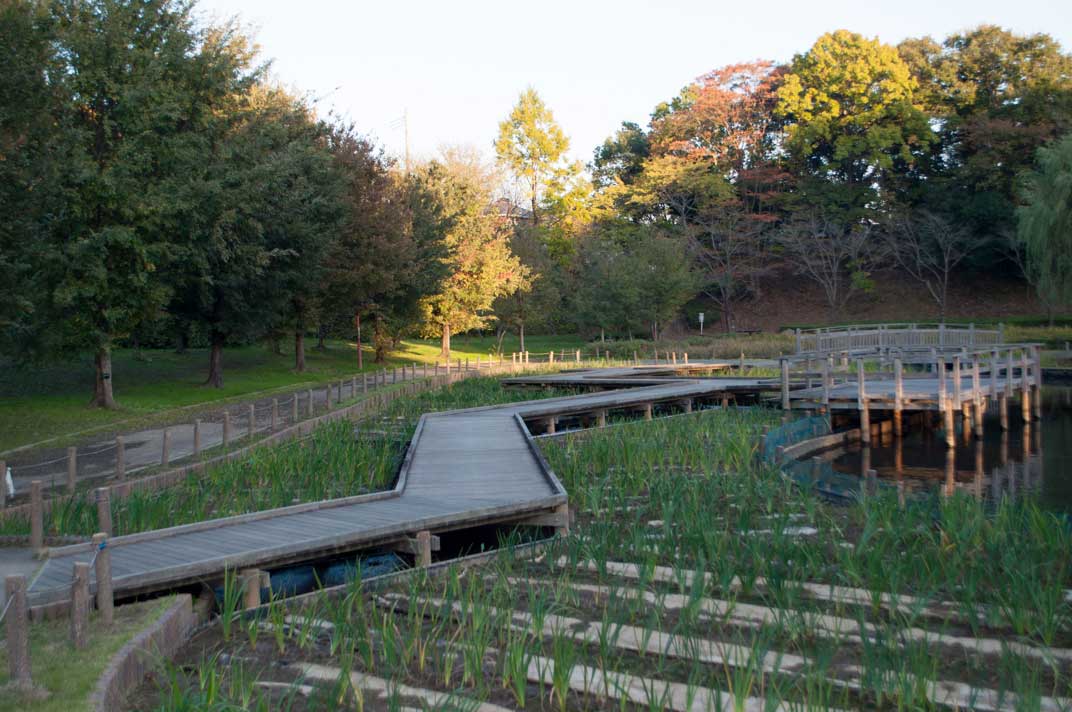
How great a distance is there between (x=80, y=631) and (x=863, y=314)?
186ft

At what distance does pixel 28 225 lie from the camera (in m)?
19.0

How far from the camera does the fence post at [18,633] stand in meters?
5.07

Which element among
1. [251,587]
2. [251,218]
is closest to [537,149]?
[251,218]

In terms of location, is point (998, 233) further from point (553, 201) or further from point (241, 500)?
point (241, 500)

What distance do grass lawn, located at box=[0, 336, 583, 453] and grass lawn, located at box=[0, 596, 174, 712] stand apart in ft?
43.5

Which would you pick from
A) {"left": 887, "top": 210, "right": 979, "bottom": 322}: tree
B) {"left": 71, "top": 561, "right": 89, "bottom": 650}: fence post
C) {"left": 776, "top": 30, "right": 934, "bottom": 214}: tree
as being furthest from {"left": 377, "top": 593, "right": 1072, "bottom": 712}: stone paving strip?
{"left": 776, "top": 30, "right": 934, "bottom": 214}: tree

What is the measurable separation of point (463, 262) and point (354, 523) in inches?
1449

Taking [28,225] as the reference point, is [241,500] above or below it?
below

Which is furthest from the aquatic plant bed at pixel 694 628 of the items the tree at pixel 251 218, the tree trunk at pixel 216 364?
the tree trunk at pixel 216 364

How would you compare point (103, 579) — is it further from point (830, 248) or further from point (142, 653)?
point (830, 248)

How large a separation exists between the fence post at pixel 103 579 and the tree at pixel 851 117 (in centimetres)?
5539

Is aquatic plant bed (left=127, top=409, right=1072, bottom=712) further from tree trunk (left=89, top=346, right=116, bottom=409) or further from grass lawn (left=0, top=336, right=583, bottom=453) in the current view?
tree trunk (left=89, top=346, right=116, bottom=409)

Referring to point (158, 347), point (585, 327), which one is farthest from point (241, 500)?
point (585, 327)

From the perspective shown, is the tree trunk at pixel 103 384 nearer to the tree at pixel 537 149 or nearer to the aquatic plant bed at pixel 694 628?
the aquatic plant bed at pixel 694 628
